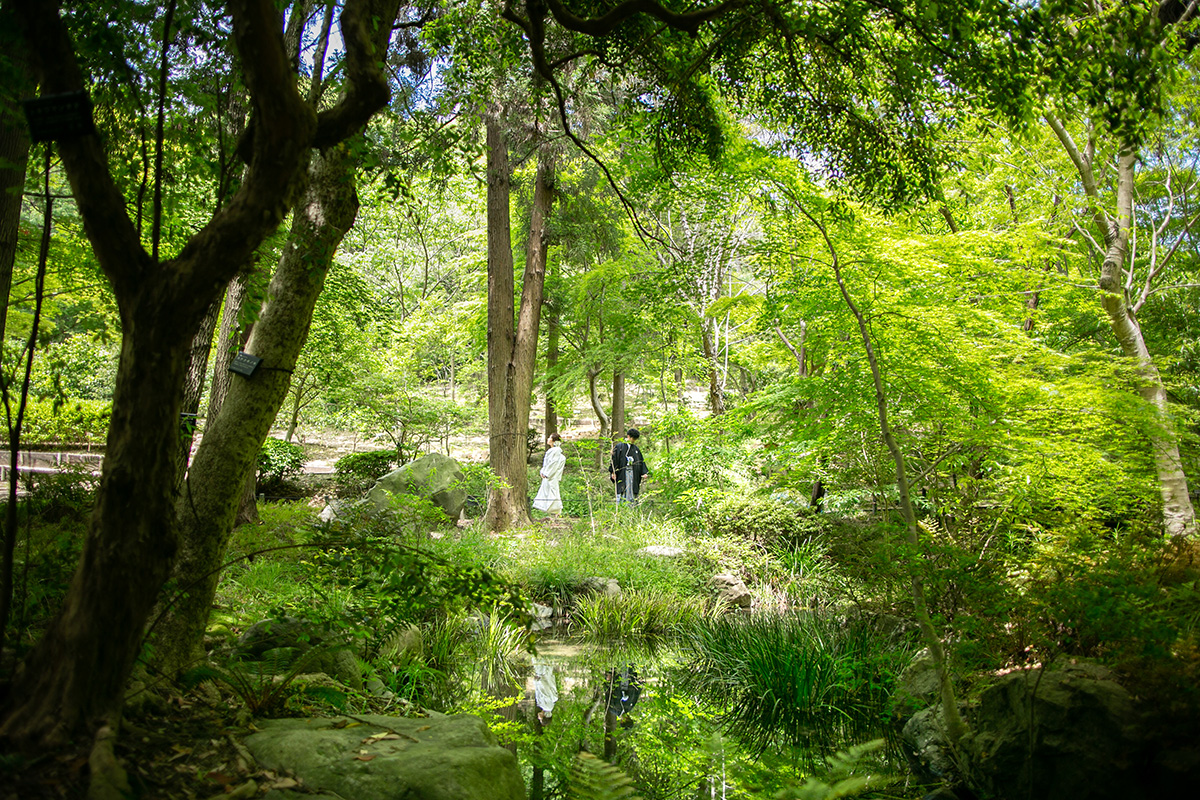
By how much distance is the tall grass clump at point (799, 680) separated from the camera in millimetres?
5082

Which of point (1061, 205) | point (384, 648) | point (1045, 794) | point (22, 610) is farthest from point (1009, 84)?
point (1061, 205)

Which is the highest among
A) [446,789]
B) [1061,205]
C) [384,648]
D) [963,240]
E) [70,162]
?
[1061,205]

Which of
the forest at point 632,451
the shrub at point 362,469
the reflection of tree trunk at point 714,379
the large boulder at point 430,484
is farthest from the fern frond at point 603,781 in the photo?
the shrub at point 362,469

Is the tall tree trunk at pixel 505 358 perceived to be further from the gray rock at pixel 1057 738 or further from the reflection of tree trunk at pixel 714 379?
the gray rock at pixel 1057 738

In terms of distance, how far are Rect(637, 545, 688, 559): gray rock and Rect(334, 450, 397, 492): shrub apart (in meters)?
6.88

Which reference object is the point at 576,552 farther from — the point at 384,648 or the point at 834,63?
the point at 834,63

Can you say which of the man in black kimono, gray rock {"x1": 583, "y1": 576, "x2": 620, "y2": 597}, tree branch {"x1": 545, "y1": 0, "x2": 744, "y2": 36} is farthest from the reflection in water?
the man in black kimono

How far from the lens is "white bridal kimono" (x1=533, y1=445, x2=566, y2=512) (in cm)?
1154

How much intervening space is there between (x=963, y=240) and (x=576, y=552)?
18.8ft

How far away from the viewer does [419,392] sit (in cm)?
1641

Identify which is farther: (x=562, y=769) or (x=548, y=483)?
(x=548, y=483)

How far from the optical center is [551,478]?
38.7 ft

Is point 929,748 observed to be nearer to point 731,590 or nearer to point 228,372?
point 731,590

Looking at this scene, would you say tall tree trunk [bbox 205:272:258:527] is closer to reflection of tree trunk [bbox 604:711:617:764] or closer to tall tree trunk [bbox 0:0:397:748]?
reflection of tree trunk [bbox 604:711:617:764]
